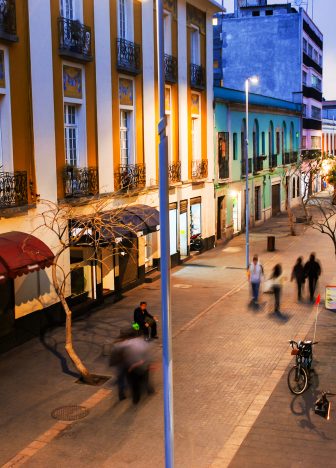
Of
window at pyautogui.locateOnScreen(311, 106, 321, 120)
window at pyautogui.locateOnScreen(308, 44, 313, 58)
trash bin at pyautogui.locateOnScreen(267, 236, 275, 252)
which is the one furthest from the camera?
window at pyautogui.locateOnScreen(311, 106, 321, 120)

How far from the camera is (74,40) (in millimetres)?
19781

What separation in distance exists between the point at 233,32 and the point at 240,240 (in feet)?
88.3

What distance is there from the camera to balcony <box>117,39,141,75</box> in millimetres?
22719

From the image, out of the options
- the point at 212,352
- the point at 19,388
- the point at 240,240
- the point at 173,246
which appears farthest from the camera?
the point at 240,240

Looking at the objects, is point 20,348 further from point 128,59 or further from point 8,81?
point 128,59

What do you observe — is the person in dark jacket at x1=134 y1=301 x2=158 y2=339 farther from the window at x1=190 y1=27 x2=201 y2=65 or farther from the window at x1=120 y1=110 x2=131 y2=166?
the window at x1=190 y1=27 x2=201 y2=65

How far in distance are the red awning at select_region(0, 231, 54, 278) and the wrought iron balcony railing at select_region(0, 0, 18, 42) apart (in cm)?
498

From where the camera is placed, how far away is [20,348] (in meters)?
17.3

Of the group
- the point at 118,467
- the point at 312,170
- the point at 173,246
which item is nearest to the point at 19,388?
the point at 118,467

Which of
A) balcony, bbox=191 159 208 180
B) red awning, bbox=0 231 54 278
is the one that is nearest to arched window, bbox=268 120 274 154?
balcony, bbox=191 159 208 180

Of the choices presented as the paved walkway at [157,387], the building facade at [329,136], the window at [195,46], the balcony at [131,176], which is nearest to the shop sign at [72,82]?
the balcony at [131,176]

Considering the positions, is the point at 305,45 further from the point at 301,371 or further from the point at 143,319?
the point at 301,371

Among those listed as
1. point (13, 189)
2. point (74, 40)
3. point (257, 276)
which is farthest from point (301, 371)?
point (74, 40)

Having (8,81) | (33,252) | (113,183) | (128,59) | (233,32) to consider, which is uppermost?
(233,32)
